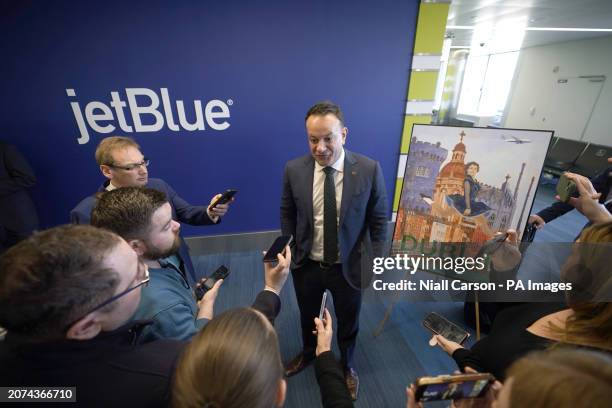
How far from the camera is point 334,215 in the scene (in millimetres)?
1555

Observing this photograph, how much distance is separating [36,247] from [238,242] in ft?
8.78

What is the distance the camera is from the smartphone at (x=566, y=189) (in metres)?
1.78

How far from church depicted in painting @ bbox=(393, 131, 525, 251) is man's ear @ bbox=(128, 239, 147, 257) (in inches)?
67.1

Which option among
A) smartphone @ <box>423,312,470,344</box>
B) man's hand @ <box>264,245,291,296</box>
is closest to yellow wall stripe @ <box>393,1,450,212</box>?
smartphone @ <box>423,312,470,344</box>

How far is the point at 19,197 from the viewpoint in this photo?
7.86ft

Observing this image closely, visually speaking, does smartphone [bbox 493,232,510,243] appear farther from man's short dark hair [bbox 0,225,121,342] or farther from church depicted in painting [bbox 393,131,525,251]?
man's short dark hair [bbox 0,225,121,342]

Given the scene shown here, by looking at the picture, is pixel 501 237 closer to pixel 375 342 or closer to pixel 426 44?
pixel 375 342

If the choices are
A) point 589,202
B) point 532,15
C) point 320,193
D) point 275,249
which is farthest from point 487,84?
point 275,249

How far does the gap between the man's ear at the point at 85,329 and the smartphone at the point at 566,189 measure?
2672 millimetres

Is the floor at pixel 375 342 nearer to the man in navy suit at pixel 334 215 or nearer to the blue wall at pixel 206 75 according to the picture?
the man in navy suit at pixel 334 215

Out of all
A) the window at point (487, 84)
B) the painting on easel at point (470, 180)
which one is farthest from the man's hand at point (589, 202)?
the window at point (487, 84)

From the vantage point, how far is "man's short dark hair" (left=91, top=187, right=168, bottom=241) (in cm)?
104

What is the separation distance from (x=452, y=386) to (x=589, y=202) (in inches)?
67.0

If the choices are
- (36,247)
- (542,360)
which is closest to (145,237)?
(36,247)
